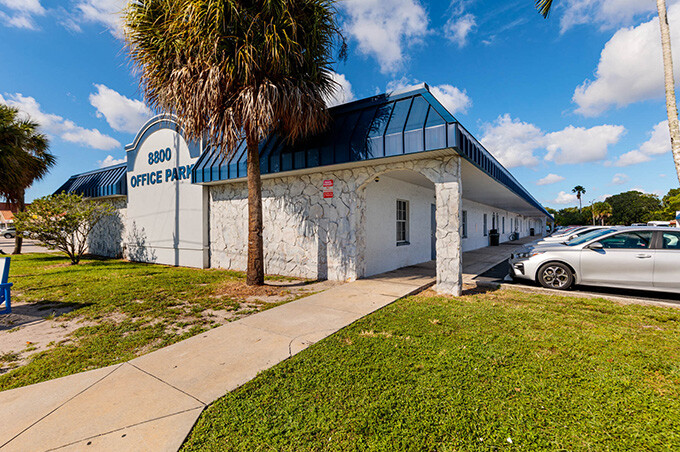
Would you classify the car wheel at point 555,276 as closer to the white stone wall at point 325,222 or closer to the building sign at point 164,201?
the white stone wall at point 325,222

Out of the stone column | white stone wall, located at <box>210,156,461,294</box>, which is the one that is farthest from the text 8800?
the stone column

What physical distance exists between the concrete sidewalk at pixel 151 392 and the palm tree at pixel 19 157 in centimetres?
1754

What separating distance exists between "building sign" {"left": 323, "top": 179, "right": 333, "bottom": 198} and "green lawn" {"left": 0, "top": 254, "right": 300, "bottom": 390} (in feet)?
11.6

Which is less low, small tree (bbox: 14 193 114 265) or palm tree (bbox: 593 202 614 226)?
palm tree (bbox: 593 202 614 226)

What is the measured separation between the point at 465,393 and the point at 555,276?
19.5ft

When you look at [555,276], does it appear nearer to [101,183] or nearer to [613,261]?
[613,261]

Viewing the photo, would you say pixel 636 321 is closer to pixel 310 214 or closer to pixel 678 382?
pixel 678 382

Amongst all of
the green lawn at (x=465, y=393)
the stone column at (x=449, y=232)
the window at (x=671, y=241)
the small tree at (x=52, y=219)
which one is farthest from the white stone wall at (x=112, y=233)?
the window at (x=671, y=241)

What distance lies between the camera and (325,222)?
866cm

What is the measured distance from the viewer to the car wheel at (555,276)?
701 centimetres

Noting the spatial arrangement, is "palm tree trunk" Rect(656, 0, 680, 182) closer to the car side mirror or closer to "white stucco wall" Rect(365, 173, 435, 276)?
the car side mirror

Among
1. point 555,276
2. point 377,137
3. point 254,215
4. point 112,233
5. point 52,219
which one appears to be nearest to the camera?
point 377,137

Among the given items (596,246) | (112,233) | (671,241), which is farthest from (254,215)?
(112,233)

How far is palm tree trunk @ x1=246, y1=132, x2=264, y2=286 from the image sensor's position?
7367mm
